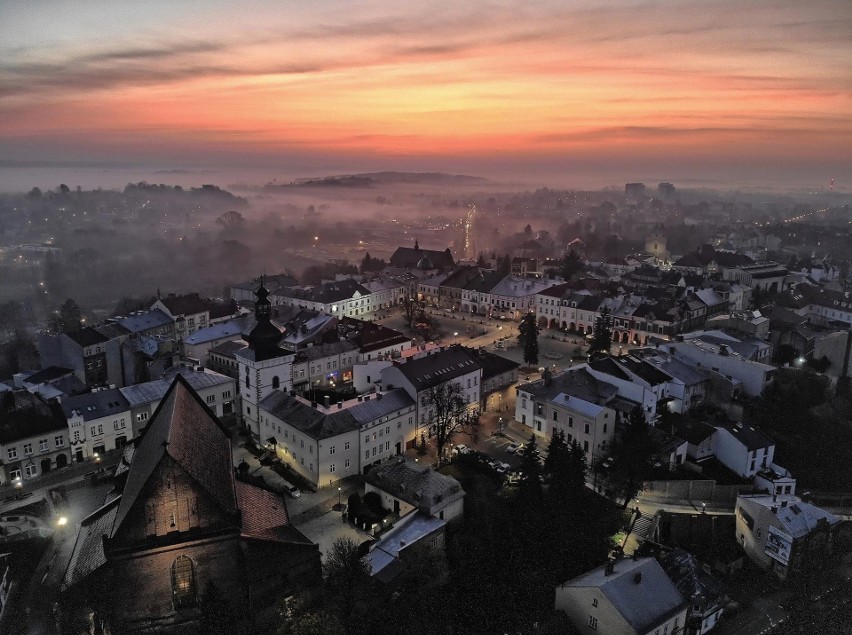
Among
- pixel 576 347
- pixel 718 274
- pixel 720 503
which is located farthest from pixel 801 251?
pixel 720 503

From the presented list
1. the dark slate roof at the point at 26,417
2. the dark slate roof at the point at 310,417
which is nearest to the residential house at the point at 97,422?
the dark slate roof at the point at 26,417

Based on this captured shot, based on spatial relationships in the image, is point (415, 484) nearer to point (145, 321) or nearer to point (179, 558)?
point (179, 558)

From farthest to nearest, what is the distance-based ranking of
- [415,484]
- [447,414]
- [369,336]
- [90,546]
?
[369,336], [447,414], [415,484], [90,546]

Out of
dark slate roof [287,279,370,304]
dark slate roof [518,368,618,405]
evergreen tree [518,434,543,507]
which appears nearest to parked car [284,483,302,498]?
evergreen tree [518,434,543,507]

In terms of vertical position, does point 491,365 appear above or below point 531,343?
below

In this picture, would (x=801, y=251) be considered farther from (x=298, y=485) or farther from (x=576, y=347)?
(x=298, y=485)

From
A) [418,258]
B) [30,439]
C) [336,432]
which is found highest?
[418,258]

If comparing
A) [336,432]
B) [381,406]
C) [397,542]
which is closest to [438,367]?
[381,406]

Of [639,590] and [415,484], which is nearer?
[639,590]
